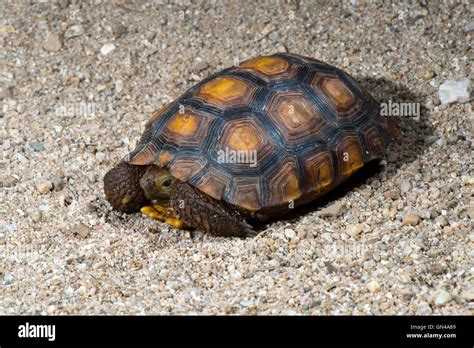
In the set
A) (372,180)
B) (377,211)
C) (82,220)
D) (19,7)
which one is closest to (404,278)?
(377,211)

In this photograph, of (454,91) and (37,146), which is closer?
(37,146)

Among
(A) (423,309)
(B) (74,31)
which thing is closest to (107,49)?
(B) (74,31)

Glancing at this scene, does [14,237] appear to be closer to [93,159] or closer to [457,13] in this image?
[93,159]

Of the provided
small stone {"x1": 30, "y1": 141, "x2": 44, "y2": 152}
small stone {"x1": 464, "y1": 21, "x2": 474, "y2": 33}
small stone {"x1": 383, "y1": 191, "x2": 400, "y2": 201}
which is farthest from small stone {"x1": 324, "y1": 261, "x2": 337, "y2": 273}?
small stone {"x1": 464, "y1": 21, "x2": 474, "y2": 33}

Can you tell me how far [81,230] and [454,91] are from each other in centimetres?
383

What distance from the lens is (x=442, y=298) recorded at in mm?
4230

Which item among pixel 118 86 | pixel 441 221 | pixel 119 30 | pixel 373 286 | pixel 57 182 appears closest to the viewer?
pixel 373 286

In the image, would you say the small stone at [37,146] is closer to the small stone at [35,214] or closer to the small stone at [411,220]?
the small stone at [35,214]

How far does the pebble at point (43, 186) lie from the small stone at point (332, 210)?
237cm

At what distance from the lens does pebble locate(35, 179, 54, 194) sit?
19.0ft

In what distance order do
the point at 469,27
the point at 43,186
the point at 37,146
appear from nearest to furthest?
the point at 43,186, the point at 37,146, the point at 469,27

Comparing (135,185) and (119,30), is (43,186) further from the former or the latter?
(119,30)

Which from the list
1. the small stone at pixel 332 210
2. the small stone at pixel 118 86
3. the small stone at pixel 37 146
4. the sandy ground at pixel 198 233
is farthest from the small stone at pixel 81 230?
the small stone at pixel 118 86

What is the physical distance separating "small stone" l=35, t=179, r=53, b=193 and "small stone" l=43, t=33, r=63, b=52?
2.19 metres
